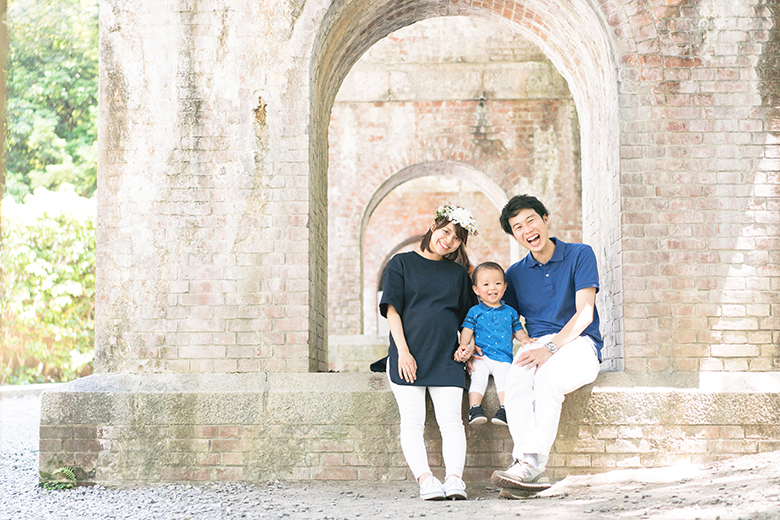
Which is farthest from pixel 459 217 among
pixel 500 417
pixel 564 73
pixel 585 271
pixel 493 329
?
pixel 564 73

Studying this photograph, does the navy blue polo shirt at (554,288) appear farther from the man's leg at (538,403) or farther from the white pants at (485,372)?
the white pants at (485,372)

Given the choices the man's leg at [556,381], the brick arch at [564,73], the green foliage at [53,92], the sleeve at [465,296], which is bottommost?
the man's leg at [556,381]

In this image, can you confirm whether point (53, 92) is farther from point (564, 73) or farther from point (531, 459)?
point (531, 459)

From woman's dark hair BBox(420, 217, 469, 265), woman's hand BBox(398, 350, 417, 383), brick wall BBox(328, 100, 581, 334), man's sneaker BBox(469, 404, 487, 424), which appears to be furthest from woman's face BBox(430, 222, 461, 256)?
brick wall BBox(328, 100, 581, 334)

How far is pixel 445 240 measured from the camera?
14.0ft

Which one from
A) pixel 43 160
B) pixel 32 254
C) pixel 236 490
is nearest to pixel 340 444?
pixel 236 490

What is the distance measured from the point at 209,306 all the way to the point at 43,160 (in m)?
15.8

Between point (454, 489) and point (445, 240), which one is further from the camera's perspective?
A: point (445, 240)

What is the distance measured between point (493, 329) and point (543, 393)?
48 cm

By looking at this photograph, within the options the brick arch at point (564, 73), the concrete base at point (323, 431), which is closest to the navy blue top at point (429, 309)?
the concrete base at point (323, 431)

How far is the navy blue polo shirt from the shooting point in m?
4.30

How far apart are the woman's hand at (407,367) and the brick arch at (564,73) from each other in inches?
38.8

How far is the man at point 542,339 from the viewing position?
392cm

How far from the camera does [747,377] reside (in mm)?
4672
